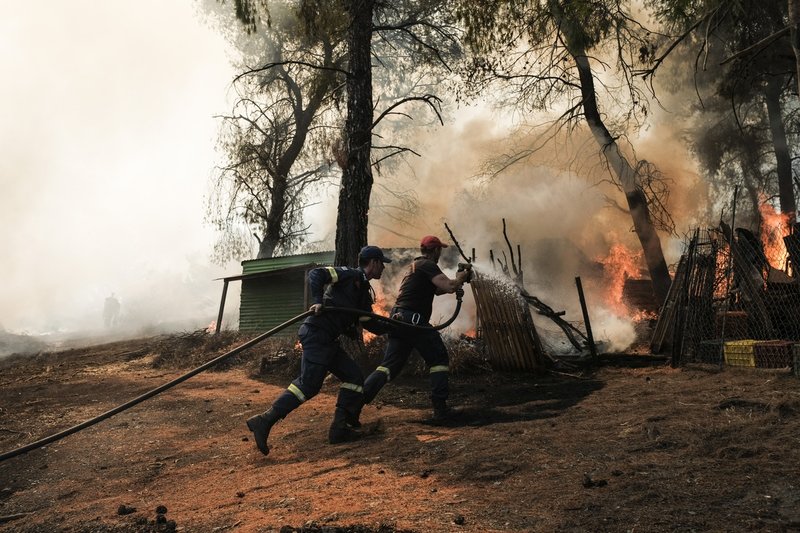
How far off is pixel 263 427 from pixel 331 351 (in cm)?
98

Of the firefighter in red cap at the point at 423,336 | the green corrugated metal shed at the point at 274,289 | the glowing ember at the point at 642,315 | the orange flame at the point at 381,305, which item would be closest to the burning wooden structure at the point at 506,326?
the firefighter in red cap at the point at 423,336

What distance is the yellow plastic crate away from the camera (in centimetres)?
724

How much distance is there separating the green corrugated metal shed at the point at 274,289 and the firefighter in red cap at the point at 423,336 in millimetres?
10180

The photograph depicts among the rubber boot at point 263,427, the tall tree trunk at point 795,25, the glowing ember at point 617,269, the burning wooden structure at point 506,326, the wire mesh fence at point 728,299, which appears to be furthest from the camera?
the glowing ember at point 617,269

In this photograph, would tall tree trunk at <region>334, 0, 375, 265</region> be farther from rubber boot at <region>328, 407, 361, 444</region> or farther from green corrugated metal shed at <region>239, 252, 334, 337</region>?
green corrugated metal shed at <region>239, 252, 334, 337</region>

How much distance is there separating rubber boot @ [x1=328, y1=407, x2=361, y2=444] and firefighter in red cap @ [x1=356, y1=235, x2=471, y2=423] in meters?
0.39

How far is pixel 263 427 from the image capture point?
5250 mm

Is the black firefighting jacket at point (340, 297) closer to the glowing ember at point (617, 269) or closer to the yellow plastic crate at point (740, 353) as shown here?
the yellow plastic crate at point (740, 353)

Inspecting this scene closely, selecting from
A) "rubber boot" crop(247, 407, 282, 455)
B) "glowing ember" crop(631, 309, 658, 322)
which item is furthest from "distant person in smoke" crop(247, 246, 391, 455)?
"glowing ember" crop(631, 309, 658, 322)

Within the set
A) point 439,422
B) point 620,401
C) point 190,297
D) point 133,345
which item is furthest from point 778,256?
point 190,297

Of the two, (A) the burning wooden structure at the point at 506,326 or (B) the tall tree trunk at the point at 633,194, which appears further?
(B) the tall tree trunk at the point at 633,194

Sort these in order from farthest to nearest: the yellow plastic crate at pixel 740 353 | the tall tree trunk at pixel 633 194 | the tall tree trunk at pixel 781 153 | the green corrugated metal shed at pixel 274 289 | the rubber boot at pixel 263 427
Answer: the tall tree trunk at pixel 781 153 → the green corrugated metal shed at pixel 274 289 → the tall tree trunk at pixel 633 194 → the yellow plastic crate at pixel 740 353 → the rubber boot at pixel 263 427

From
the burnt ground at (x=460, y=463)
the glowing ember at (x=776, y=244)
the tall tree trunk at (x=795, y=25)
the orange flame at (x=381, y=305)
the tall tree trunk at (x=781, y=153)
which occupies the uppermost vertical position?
the tall tree trunk at (x=781, y=153)

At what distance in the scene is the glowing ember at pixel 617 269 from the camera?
18.6 m
